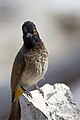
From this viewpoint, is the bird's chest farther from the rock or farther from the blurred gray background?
the blurred gray background

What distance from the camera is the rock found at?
394 centimetres

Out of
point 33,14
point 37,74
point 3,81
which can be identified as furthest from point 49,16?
point 37,74

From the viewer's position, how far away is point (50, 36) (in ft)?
29.2

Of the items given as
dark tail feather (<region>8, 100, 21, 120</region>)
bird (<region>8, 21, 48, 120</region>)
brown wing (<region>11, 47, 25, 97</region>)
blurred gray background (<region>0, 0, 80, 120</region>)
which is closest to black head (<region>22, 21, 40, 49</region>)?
bird (<region>8, 21, 48, 120</region>)

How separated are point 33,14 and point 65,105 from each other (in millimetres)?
5529

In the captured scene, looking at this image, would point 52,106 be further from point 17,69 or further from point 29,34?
point 17,69

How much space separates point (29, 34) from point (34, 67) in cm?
42

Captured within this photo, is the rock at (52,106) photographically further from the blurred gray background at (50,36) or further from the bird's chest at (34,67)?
the blurred gray background at (50,36)

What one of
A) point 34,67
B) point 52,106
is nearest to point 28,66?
point 34,67

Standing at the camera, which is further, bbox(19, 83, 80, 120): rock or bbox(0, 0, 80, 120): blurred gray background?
bbox(0, 0, 80, 120): blurred gray background

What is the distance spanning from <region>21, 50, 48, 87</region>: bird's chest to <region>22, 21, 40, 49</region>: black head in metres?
0.09

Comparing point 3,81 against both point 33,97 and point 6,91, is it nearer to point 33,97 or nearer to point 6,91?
point 6,91

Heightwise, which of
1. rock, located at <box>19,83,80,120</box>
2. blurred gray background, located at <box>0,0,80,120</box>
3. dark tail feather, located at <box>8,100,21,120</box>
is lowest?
rock, located at <box>19,83,80,120</box>

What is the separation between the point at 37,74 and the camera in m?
5.14
